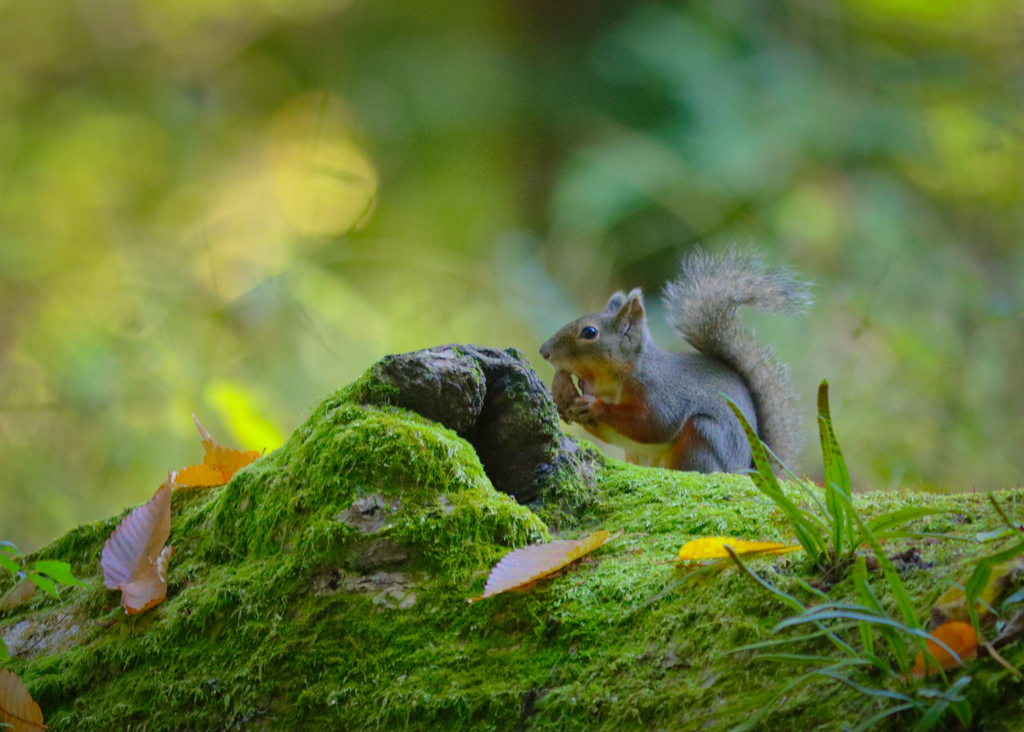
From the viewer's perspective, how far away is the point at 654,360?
9.76ft

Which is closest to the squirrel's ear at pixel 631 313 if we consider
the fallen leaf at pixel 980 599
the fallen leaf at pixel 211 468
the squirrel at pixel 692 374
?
the squirrel at pixel 692 374

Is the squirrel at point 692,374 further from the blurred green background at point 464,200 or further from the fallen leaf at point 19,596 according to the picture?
the fallen leaf at point 19,596

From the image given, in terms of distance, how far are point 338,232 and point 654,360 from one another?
7.72 feet

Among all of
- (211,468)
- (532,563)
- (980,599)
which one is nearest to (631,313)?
(211,468)

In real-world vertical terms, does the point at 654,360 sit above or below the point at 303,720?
below

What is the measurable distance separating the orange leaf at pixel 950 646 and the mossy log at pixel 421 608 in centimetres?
2

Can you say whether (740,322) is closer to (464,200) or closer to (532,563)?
(532,563)

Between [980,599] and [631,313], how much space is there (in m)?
2.24

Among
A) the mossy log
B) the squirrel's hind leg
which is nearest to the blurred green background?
the squirrel's hind leg

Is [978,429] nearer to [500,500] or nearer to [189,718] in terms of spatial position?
[500,500]

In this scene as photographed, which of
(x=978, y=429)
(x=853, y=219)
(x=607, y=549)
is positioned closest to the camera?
(x=607, y=549)

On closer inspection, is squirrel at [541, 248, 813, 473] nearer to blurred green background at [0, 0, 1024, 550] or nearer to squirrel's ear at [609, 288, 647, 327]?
squirrel's ear at [609, 288, 647, 327]

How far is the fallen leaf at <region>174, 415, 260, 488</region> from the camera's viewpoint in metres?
1.65

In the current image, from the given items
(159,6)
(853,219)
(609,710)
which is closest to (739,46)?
(853,219)
